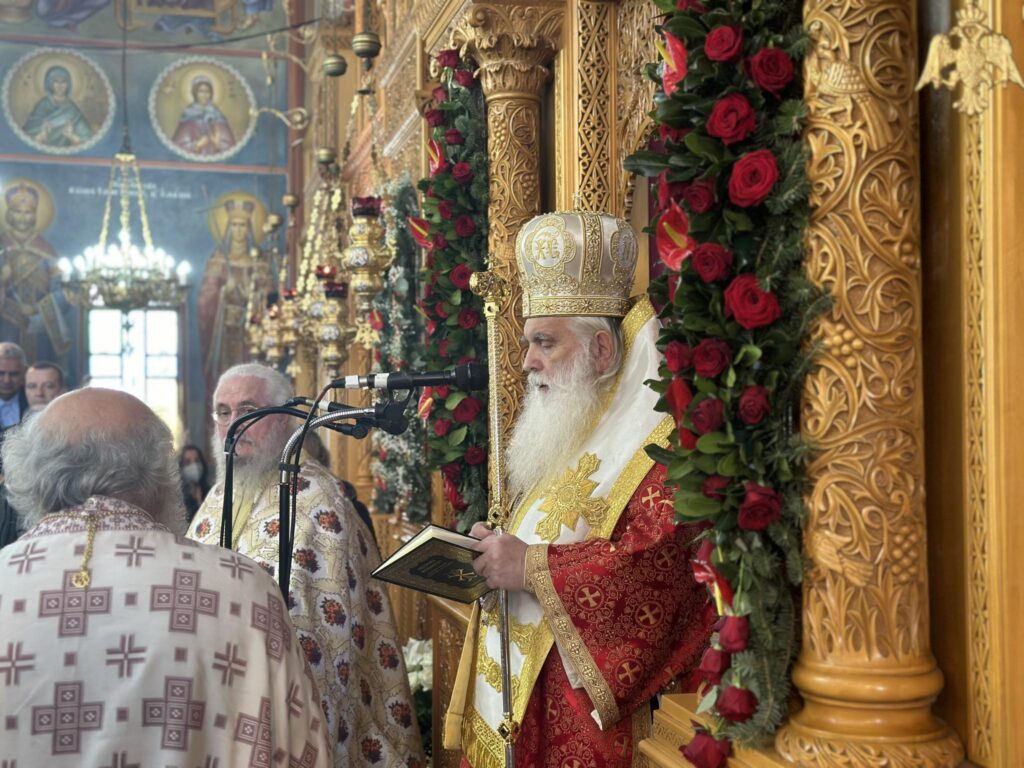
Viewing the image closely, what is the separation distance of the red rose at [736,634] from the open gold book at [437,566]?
0.94 m

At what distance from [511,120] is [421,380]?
1.83 meters

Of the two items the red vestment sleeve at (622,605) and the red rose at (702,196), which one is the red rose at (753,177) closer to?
the red rose at (702,196)

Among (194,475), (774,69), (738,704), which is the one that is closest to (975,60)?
(774,69)

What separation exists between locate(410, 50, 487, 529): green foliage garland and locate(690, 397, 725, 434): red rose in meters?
2.27

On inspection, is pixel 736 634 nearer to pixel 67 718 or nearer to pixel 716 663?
pixel 716 663

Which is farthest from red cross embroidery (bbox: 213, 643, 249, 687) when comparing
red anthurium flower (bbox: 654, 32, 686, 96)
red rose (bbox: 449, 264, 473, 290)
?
red rose (bbox: 449, 264, 473, 290)

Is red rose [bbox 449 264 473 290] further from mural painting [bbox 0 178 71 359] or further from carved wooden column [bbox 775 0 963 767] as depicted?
mural painting [bbox 0 178 71 359]

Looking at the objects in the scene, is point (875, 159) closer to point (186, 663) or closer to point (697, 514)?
point (697, 514)

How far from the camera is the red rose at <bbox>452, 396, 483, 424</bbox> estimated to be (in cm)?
441

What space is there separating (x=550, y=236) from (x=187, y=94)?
728 inches

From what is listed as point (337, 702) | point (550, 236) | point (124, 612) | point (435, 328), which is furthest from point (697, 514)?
point (435, 328)

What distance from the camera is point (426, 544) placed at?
9.67ft

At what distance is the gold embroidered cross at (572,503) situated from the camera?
3.14 metres

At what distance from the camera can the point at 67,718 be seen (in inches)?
81.4
